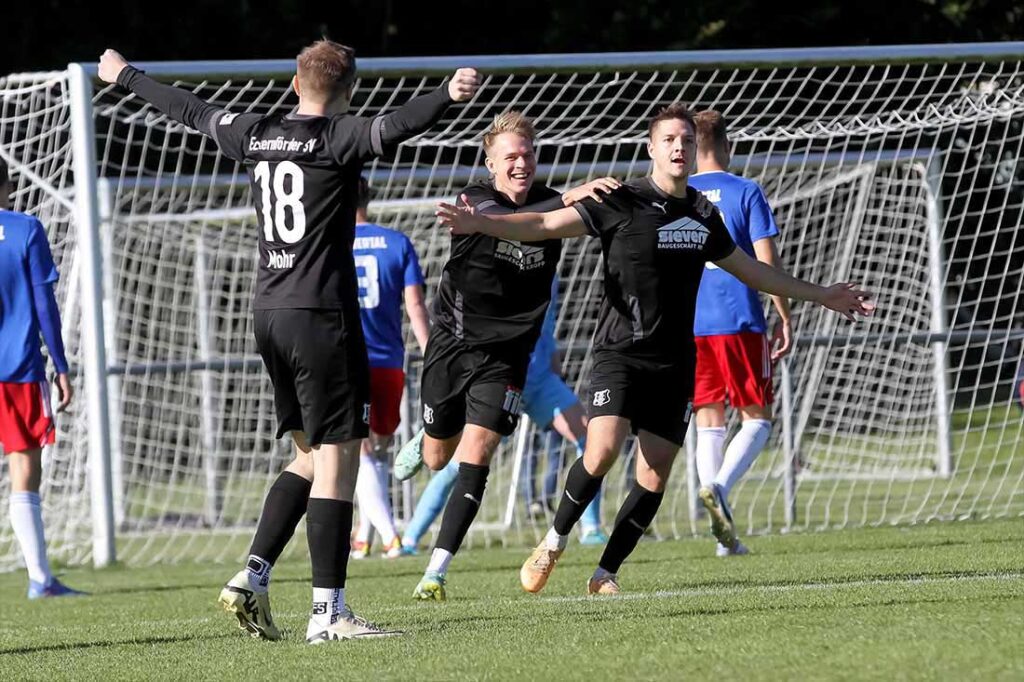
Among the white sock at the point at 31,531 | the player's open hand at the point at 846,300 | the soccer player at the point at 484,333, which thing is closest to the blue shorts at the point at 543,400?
the soccer player at the point at 484,333

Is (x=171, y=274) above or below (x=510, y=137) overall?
below

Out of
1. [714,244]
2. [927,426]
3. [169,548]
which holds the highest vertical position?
[714,244]

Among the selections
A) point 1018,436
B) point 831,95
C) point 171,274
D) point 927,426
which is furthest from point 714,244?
point 171,274

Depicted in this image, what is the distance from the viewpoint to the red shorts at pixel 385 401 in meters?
9.78

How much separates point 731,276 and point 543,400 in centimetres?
198

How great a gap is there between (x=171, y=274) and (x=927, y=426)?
8112mm

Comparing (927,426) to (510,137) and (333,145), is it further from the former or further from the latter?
(333,145)

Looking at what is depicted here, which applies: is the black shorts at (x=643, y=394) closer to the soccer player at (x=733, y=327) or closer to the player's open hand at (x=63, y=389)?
the soccer player at (x=733, y=327)

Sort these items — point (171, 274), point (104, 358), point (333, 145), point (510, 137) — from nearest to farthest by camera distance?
point (333, 145) < point (510, 137) < point (104, 358) < point (171, 274)

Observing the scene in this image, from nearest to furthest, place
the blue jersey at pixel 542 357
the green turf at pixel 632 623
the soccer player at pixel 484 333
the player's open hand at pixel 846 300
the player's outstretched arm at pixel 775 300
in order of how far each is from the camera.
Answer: the green turf at pixel 632 623
the player's open hand at pixel 846 300
the soccer player at pixel 484 333
the player's outstretched arm at pixel 775 300
the blue jersey at pixel 542 357

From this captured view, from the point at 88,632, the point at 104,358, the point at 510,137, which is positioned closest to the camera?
the point at 88,632

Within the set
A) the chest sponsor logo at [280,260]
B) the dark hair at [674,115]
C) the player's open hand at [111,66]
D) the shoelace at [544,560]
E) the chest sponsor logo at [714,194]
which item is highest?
the player's open hand at [111,66]

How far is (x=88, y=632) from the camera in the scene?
669cm

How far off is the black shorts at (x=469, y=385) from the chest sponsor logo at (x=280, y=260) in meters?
1.68
